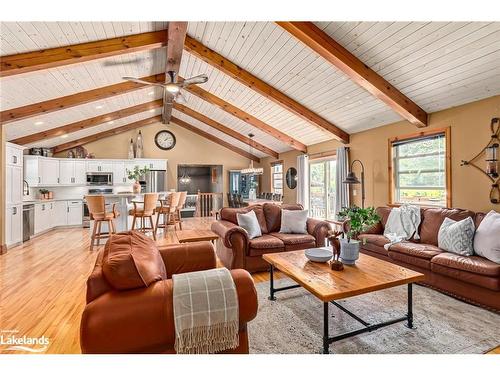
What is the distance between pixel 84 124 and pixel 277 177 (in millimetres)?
5741

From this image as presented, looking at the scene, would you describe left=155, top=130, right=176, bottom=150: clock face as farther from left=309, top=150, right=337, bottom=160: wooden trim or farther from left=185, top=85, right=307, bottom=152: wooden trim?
left=309, top=150, right=337, bottom=160: wooden trim

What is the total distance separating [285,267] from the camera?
96.9 inches

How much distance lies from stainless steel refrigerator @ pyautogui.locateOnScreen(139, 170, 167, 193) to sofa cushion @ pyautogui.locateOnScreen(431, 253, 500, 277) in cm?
754

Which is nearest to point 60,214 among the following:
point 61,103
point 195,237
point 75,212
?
point 75,212

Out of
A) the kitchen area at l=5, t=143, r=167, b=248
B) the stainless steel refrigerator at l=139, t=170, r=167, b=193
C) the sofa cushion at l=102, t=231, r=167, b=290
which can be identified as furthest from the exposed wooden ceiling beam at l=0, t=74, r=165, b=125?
the sofa cushion at l=102, t=231, r=167, b=290

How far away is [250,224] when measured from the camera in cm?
388

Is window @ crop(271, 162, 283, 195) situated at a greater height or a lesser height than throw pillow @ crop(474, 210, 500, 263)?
greater

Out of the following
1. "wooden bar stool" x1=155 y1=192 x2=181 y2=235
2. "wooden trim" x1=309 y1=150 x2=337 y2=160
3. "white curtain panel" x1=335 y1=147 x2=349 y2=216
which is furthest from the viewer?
"wooden bar stool" x1=155 y1=192 x2=181 y2=235

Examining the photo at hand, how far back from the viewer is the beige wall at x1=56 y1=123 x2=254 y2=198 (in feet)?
27.7

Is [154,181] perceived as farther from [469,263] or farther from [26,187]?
[469,263]

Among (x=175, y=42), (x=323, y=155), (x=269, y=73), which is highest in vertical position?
(x=175, y=42)
